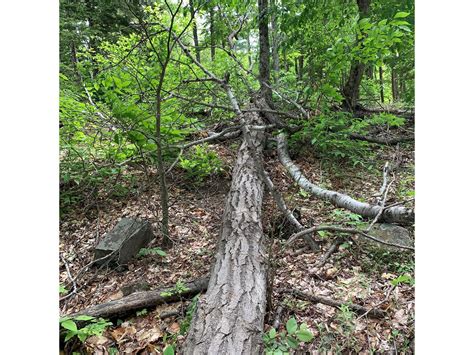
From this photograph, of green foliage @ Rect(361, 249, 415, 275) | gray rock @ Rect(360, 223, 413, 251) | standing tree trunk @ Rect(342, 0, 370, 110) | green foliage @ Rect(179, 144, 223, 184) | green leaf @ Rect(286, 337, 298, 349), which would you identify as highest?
standing tree trunk @ Rect(342, 0, 370, 110)

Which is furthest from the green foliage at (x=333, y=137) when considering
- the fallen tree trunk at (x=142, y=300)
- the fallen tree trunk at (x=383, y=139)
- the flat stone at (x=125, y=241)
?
the fallen tree trunk at (x=142, y=300)

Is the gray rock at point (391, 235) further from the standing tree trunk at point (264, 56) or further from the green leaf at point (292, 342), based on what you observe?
the standing tree trunk at point (264, 56)

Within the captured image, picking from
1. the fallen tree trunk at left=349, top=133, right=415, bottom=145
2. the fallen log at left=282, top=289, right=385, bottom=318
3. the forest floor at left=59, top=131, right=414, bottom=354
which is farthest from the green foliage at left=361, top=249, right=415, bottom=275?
the fallen tree trunk at left=349, top=133, right=415, bottom=145

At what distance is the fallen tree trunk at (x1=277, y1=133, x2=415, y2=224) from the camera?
2656 mm

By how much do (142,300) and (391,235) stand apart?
2184mm

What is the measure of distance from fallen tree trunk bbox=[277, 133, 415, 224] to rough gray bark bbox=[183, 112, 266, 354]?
0.86 metres

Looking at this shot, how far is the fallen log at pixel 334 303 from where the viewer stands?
6.50 feet

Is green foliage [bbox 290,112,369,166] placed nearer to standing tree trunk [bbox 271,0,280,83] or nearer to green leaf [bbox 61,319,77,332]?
standing tree trunk [bbox 271,0,280,83]

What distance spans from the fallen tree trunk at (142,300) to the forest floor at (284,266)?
0.07 metres

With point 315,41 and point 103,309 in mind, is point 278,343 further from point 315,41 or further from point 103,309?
point 315,41

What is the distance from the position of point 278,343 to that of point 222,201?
8.01 ft

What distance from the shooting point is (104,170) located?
12.4ft

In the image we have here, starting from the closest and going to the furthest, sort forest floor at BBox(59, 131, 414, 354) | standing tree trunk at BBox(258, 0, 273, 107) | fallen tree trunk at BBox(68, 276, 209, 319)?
forest floor at BBox(59, 131, 414, 354) → fallen tree trunk at BBox(68, 276, 209, 319) → standing tree trunk at BBox(258, 0, 273, 107)
